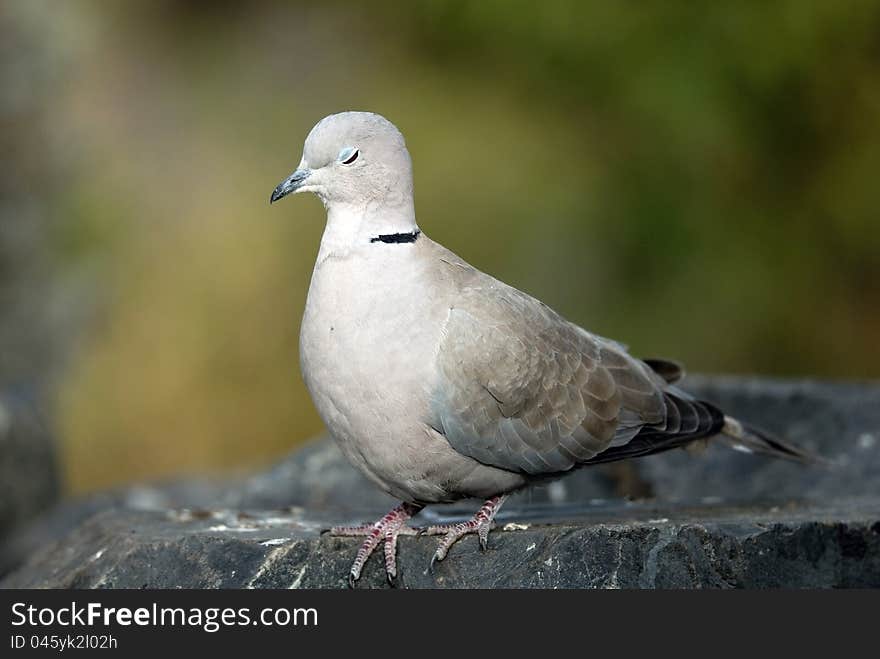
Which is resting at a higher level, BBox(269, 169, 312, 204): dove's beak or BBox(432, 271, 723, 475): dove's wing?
BBox(269, 169, 312, 204): dove's beak

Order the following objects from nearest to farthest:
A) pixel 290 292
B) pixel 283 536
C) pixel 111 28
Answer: pixel 283 536 < pixel 290 292 < pixel 111 28

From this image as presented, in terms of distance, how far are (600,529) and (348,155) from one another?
1.46 meters

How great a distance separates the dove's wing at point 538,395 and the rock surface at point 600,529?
27 cm

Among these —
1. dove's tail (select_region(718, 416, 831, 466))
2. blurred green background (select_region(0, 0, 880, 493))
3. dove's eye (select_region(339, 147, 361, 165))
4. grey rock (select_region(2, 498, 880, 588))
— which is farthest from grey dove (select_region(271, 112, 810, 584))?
blurred green background (select_region(0, 0, 880, 493))

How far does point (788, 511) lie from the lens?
4.57 m

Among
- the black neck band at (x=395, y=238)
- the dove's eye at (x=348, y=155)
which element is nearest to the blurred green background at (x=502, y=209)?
the black neck band at (x=395, y=238)

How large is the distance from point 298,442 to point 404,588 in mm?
6445

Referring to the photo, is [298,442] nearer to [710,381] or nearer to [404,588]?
[710,381]

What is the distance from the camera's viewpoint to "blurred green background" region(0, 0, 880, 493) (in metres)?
9.57

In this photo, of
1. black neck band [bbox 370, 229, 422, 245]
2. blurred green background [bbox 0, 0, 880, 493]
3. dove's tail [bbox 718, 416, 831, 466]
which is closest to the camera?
black neck band [bbox 370, 229, 422, 245]

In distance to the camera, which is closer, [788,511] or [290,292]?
[788,511]

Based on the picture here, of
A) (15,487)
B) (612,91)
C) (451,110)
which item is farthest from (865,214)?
(15,487)

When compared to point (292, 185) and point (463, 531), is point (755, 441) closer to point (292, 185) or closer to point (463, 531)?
point (463, 531)

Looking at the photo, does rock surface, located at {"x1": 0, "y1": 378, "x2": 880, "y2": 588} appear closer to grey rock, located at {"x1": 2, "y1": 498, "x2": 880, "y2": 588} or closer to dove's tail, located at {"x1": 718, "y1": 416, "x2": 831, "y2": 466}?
grey rock, located at {"x1": 2, "y1": 498, "x2": 880, "y2": 588}
